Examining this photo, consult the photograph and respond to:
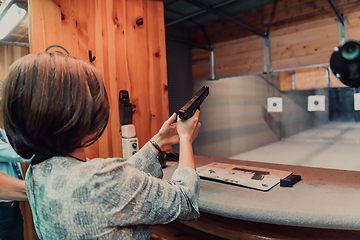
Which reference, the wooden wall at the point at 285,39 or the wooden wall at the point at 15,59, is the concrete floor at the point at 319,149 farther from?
the wooden wall at the point at 15,59

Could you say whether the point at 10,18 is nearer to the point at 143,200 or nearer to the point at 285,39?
the point at 143,200

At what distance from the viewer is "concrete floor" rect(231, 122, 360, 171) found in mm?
3064

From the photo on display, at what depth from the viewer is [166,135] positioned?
0.87 m

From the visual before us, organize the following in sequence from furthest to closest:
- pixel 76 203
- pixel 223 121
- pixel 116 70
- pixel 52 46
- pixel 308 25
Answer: pixel 223 121, pixel 308 25, pixel 116 70, pixel 52 46, pixel 76 203

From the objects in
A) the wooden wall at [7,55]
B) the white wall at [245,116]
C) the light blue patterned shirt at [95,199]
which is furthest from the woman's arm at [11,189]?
the white wall at [245,116]

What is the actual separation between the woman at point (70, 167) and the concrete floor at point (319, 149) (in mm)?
3050

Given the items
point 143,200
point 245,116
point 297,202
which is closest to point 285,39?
point 245,116

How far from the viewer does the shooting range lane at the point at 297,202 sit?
681 millimetres

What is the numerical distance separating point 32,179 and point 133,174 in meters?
0.22

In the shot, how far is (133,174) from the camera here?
1.62 ft

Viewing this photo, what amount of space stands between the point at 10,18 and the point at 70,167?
149cm

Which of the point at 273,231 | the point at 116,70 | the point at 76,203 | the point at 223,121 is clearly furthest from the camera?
the point at 223,121

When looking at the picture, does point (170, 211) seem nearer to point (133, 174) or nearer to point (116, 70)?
point (133, 174)

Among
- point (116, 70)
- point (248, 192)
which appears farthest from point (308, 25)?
point (248, 192)
